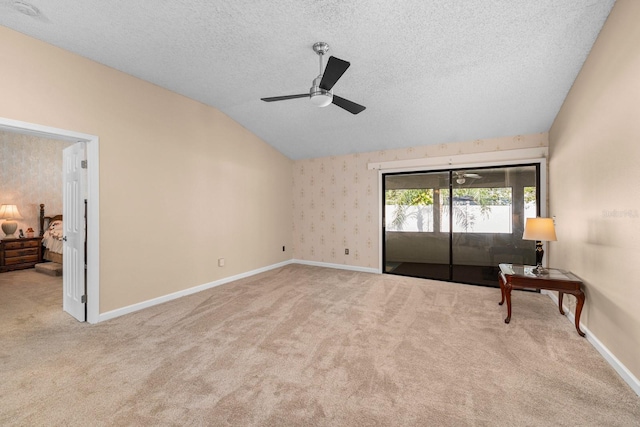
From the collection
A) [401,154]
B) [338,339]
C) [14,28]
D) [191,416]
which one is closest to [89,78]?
[14,28]

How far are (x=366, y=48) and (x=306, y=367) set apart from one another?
116 inches

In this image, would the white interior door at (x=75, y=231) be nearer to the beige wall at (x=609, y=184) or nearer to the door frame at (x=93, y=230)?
the door frame at (x=93, y=230)

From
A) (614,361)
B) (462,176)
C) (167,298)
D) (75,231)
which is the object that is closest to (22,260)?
(75,231)

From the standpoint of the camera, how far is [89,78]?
297 centimetres

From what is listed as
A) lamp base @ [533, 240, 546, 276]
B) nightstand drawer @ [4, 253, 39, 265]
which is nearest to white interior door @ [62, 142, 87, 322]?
nightstand drawer @ [4, 253, 39, 265]

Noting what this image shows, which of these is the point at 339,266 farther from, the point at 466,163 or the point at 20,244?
the point at 20,244

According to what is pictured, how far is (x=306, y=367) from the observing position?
7.13 feet

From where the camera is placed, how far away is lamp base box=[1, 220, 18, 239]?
530 cm

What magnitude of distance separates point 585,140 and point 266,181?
4652mm

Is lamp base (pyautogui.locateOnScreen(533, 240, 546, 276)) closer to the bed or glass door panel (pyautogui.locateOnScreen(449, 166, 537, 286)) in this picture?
glass door panel (pyautogui.locateOnScreen(449, 166, 537, 286))

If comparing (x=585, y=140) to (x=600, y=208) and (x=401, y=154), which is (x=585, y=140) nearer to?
(x=600, y=208)

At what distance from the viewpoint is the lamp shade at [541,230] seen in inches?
118

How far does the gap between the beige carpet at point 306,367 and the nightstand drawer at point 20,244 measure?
7.32ft

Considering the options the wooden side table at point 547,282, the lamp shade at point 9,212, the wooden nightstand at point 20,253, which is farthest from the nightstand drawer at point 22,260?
the wooden side table at point 547,282
